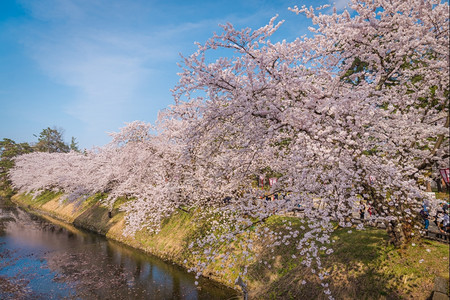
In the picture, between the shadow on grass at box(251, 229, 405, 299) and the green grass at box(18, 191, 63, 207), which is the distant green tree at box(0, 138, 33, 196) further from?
the shadow on grass at box(251, 229, 405, 299)

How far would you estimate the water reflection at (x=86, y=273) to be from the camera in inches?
525

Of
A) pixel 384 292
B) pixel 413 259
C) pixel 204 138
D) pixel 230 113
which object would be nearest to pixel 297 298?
pixel 384 292

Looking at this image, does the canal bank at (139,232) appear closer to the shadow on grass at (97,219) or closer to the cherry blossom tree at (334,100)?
the shadow on grass at (97,219)

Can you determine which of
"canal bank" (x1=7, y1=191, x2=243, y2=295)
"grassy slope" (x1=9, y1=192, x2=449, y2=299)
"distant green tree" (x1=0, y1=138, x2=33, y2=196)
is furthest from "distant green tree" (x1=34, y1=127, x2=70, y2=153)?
"grassy slope" (x1=9, y1=192, x2=449, y2=299)

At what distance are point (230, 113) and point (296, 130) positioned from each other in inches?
74.2


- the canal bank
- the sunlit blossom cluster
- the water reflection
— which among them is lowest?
the water reflection

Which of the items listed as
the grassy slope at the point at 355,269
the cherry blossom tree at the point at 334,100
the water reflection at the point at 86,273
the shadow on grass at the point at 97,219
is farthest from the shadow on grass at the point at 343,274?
the shadow on grass at the point at 97,219

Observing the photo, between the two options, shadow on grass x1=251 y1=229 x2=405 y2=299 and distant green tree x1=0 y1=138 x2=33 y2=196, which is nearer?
shadow on grass x1=251 y1=229 x2=405 y2=299

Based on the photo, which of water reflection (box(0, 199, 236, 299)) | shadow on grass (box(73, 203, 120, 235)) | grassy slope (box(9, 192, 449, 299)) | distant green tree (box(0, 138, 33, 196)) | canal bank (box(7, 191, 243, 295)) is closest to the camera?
grassy slope (box(9, 192, 449, 299))

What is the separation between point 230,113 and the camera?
23.9 feet

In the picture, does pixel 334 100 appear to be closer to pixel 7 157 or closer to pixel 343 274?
pixel 343 274

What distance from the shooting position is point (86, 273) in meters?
16.1

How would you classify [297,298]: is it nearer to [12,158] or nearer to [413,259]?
[413,259]

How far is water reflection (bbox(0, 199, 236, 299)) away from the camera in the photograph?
1333cm
